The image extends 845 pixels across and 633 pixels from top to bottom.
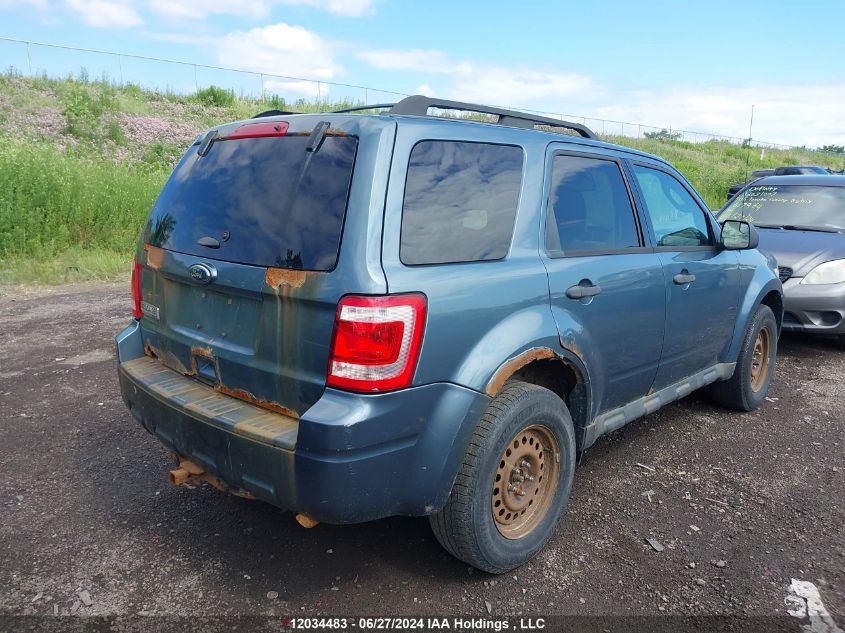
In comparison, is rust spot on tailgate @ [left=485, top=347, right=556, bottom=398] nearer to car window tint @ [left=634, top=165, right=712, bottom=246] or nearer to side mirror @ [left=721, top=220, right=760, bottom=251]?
car window tint @ [left=634, top=165, right=712, bottom=246]

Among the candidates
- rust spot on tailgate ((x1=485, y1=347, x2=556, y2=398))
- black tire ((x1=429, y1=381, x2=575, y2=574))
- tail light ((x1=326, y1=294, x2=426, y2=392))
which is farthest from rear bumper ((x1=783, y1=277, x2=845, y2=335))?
tail light ((x1=326, y1=294, x2=426, y2=392))

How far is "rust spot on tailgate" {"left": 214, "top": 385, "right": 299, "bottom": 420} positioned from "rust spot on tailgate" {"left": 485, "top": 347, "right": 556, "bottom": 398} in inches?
29.5

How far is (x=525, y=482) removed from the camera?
113 inches

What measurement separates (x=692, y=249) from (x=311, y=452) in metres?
2.82

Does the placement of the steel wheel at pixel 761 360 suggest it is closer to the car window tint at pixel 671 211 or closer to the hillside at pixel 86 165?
the car window tint at pixel 671 211

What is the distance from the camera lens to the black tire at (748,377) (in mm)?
4590

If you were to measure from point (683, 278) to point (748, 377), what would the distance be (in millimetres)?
1450

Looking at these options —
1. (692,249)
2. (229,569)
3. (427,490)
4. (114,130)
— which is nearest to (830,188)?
(692,249)

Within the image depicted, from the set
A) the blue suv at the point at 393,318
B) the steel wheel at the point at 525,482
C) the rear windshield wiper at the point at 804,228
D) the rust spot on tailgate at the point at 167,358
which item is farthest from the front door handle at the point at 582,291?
the rear windshield wiper at the point at 804,228

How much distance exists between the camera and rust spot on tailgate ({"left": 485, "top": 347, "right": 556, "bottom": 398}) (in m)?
2.51

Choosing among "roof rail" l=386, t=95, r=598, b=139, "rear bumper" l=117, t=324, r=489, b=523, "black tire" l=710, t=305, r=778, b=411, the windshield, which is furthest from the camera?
the windshield

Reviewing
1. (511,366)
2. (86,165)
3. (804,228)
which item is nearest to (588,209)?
(511,366)

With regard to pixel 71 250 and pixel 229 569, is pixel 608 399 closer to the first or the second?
pixel 229 569

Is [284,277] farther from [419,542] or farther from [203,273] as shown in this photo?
[419,542]
